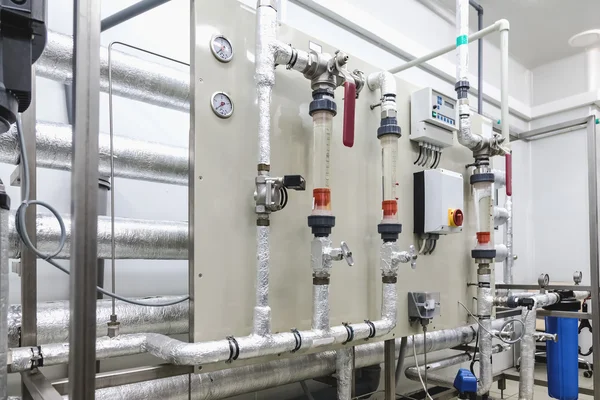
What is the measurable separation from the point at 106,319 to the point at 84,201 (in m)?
0.75

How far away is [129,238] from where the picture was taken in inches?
48.2

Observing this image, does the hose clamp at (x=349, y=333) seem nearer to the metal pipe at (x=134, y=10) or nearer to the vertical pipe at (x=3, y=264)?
the vertical pipe at (x=3, y=264)

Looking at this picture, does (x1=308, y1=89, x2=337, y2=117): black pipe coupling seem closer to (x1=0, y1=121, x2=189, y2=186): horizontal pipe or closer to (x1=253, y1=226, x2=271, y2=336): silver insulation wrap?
(x1=253, y1=226, x2=271, y2=336): silver insulation wrap

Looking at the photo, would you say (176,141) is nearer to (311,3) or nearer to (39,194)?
(39,194)

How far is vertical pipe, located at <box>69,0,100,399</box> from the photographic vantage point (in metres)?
0.52

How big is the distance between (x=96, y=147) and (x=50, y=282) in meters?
0.94

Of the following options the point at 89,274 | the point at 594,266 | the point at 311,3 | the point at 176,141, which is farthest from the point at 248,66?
the point at 594,266

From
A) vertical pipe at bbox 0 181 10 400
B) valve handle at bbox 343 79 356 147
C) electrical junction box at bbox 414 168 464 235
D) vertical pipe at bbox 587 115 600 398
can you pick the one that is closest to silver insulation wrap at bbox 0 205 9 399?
vertical pipe at bbox 0 181 10 400

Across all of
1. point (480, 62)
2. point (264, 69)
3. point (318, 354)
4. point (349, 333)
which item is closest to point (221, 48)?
point (264, 69)

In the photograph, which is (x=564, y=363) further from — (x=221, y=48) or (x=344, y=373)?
(x=221, y=48)

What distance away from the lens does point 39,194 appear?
1.30 m

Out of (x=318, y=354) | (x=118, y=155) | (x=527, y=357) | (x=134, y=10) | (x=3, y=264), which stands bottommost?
(x=527, y=357)

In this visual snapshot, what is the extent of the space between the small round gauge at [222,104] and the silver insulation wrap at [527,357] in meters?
1.58

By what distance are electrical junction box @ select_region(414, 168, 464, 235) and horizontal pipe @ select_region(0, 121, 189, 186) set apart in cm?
83
